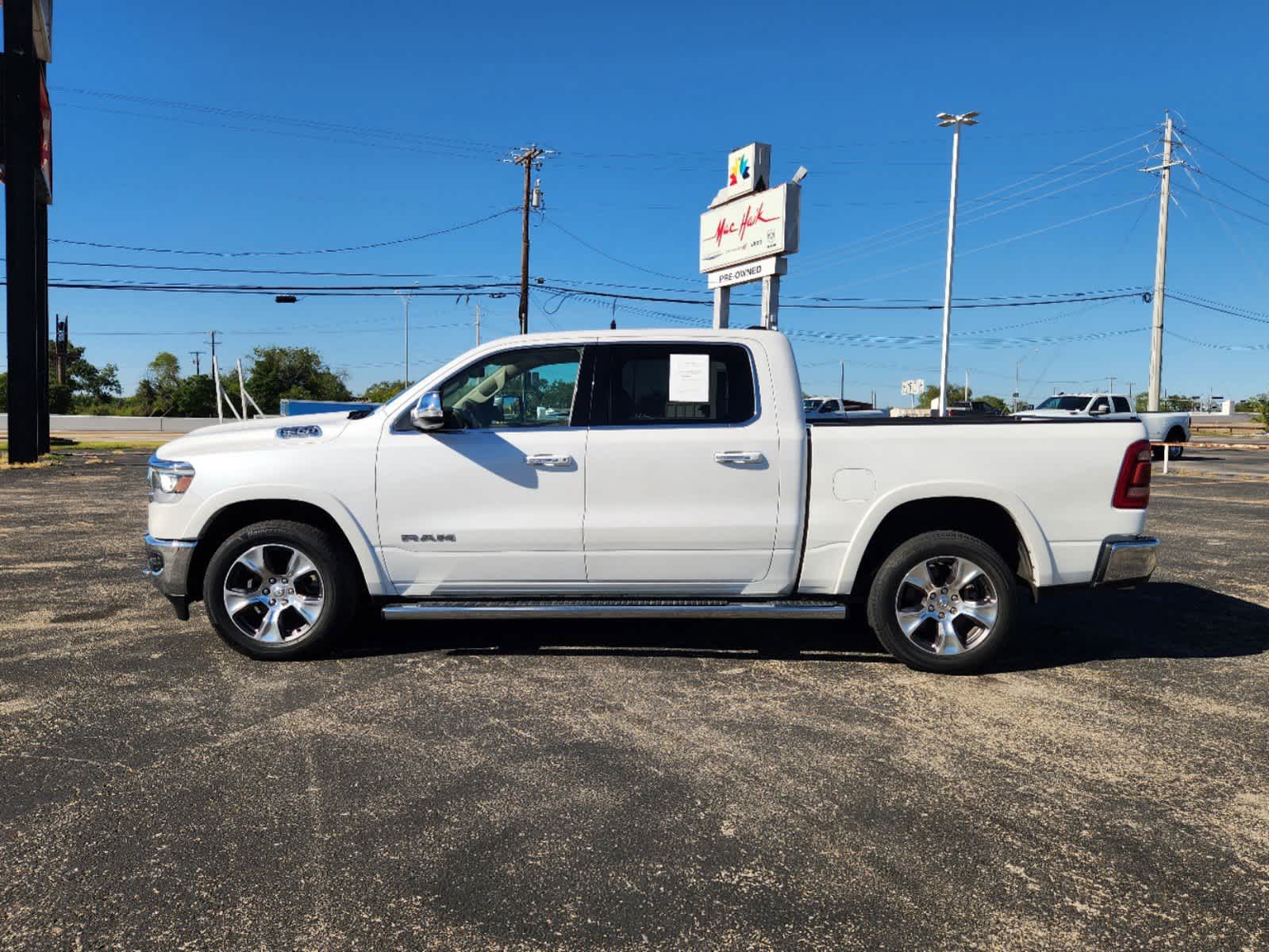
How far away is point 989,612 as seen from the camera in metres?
5.11

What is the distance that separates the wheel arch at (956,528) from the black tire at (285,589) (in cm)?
290

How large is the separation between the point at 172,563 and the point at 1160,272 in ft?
124

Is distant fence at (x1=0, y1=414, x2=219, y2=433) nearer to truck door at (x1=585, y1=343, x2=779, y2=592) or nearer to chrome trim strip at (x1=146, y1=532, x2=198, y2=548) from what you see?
chrome trim strip at (x1=146, y1=532, x2=198, y2=548)

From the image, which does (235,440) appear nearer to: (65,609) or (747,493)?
(65,609)

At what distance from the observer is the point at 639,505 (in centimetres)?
514

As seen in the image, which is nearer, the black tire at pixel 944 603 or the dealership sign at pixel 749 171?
the black tire at pixel 944 603

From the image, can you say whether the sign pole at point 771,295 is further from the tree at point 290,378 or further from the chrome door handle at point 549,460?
the tree at point 290,378

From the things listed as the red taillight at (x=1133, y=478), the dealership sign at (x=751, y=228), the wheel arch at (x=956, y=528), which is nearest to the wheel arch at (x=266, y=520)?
the wheel arch at (x=956, y=528)

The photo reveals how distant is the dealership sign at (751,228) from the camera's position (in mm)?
20391

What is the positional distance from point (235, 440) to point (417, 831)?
2.98 metres

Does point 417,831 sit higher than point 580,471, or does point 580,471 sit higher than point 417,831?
point 580,471

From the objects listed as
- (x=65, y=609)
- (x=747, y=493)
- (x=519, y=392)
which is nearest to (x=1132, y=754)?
(x=747, y=493)

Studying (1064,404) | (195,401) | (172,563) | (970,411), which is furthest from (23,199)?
(195,401)

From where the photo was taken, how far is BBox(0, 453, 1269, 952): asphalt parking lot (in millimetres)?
2680
